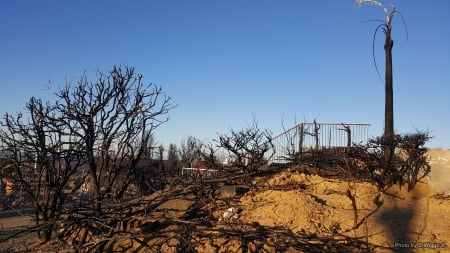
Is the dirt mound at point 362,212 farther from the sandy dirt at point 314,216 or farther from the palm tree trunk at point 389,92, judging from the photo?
the palm tree trunk at point 389,92

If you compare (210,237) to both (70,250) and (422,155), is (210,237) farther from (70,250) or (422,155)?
(422,155)

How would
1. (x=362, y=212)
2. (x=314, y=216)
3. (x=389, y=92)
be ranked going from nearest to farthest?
(x=314, y=216) < (x=362, y=212) < (x=389, y=92)

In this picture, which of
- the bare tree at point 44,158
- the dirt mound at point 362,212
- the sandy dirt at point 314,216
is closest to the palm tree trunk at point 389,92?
the sandy dirt at point 314,216

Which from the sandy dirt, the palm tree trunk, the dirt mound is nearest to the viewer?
the sandy dirt

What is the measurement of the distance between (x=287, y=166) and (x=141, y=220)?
544 cm

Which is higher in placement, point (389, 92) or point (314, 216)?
point (389, 92)

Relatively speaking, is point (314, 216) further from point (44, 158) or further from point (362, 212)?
point (44, 158)

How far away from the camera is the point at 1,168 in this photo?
10297mm

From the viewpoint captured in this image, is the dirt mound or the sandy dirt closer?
the sandy dirt

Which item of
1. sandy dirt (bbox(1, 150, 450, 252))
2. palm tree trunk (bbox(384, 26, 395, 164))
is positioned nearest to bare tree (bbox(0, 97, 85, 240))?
sandy dirt (bbox(1, 150, 450, 252))

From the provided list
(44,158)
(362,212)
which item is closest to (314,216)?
(362,212)

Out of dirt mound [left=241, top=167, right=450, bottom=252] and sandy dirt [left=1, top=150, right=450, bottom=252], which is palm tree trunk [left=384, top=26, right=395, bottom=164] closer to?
sandy dirt [left=1, top=150, right=450, bottom=252]

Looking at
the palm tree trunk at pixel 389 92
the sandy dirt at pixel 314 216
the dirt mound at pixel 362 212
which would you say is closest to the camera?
the sandy dirt at pixel 314 216

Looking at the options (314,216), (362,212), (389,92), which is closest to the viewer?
(314,216)
